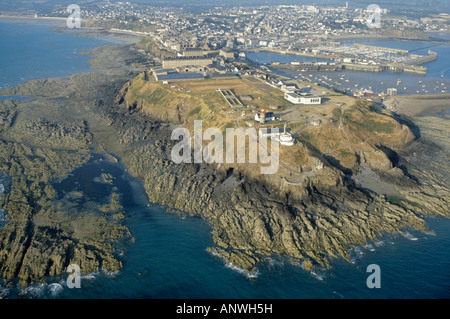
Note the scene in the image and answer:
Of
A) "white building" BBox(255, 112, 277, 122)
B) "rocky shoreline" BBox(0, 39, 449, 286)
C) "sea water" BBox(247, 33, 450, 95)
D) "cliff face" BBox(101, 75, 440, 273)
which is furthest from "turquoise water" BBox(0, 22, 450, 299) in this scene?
"sea water" BBox(247, 33, 450, 95)

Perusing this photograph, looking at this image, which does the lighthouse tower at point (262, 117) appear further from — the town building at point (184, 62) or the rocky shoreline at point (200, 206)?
the town building at point (184, 62)

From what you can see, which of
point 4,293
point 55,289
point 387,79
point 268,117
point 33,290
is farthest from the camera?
point 387,79

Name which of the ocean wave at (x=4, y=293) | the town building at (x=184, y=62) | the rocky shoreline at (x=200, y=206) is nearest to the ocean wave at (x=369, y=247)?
the rocky shoreline at (x=200, y=206)

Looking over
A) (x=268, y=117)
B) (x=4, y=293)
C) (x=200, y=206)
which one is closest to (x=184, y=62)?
(x=268, y=117)

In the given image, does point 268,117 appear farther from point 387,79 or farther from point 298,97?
point 387,79

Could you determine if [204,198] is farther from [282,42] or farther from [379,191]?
[282,42]

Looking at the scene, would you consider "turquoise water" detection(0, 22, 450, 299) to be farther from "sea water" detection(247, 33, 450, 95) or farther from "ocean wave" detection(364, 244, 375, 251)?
"sea water" detection(247, 33, 450, 95)

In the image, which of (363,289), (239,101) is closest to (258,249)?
(363,289)
